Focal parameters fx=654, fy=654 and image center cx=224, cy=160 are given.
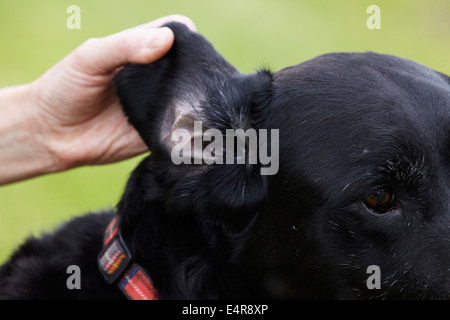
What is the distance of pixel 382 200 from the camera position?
265cm

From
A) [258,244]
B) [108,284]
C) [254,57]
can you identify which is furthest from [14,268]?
[254,57]

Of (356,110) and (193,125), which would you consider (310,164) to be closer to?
(356,110)

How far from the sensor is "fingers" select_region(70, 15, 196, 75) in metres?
2.92

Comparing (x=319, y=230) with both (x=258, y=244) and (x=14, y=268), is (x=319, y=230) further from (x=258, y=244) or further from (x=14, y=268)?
(x=14, y=268)

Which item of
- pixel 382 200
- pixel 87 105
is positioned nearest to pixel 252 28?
pixel 87 105

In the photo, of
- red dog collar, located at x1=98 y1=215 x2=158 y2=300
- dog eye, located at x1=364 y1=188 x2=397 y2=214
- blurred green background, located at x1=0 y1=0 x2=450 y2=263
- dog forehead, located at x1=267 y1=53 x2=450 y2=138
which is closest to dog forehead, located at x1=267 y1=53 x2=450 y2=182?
dog forehead, located at x1=267 y1=53 x2=450 y2=138

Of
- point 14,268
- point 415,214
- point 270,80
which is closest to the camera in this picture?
point 415,214

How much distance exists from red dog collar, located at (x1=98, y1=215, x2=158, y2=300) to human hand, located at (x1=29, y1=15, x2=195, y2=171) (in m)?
0.88

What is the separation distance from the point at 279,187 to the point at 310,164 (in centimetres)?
18

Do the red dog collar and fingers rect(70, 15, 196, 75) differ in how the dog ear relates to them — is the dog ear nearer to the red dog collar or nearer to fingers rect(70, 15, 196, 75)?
fingers rect(70, 15, 196, 75)

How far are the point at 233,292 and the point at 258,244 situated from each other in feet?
0.85

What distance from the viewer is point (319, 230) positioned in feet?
9.23

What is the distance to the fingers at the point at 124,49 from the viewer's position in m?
2.92
